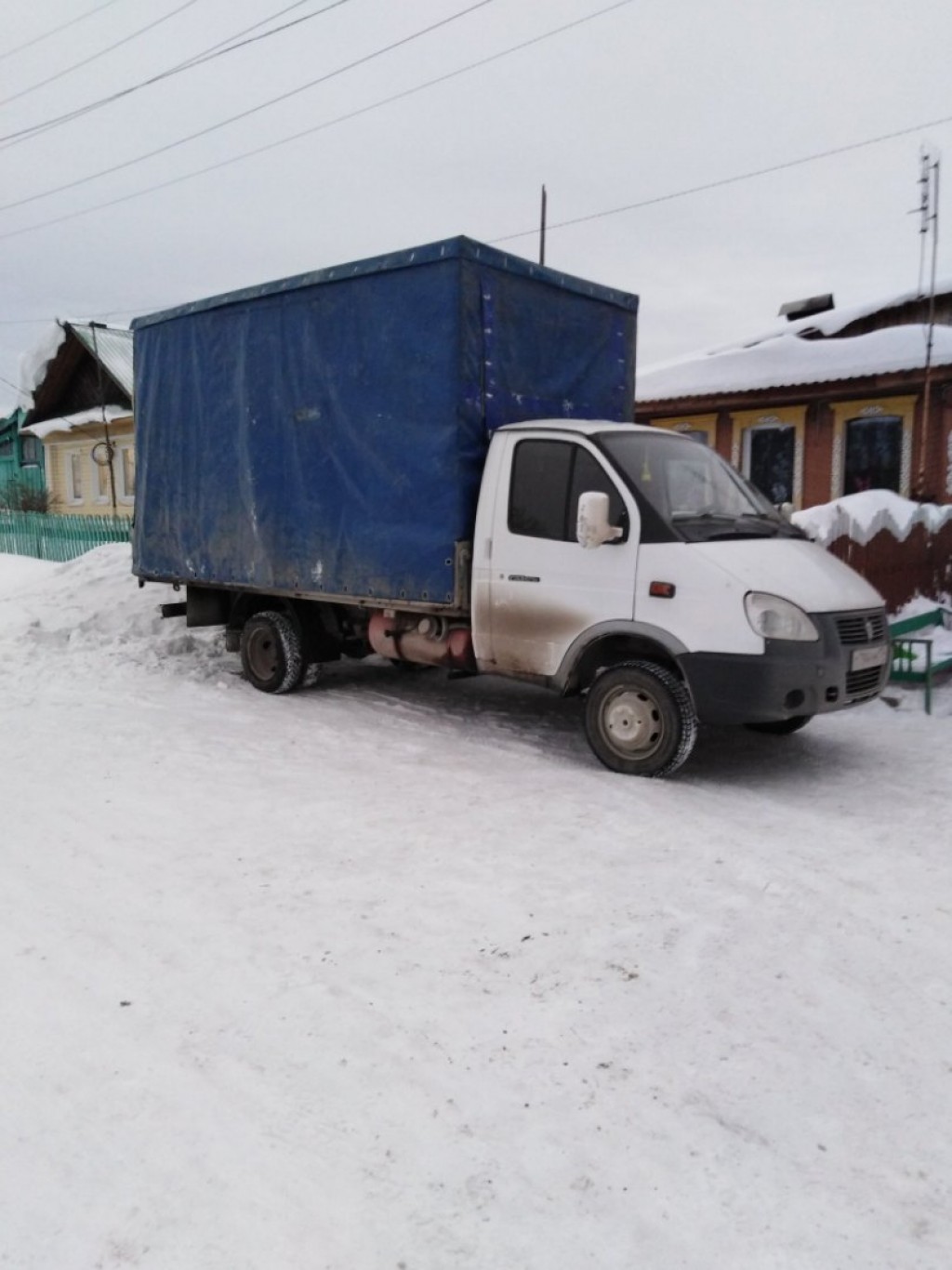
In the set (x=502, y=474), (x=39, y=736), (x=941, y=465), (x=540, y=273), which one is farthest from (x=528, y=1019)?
(x=941, y=465)

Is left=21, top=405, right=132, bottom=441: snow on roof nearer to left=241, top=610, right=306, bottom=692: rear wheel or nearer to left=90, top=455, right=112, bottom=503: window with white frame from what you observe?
left=90, top=455, right=112, bottom=503: window with white frame

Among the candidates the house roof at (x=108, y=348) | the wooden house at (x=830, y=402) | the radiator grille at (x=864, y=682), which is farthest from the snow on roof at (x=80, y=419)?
the radiator grille at (x=864, y=682)

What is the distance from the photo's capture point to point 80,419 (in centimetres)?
2664

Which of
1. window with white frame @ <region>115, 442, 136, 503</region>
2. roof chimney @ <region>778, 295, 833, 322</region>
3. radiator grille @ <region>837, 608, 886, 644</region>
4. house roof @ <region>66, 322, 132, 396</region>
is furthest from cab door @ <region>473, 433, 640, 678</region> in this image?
window with white frame @ <region>115, 442, 136, 503</region>

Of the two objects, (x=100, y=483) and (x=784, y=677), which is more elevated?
(x=100, y=483)

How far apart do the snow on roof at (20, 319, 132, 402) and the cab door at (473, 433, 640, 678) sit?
21.8m

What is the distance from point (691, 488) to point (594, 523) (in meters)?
0.88

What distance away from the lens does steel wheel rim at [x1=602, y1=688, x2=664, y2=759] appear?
19.2 ft

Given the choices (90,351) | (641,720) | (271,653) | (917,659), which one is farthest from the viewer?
(90,351)

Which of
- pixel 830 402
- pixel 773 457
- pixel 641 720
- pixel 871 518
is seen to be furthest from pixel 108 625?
pixel 830 402

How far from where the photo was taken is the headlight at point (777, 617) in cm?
545

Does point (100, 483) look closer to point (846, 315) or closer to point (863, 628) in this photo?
point (846, 315)

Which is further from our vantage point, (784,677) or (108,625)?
(108,625)

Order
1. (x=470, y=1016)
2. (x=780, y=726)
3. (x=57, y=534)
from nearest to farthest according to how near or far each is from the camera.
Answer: (x=470, y=1016), (x=780, y=726), (x=57, y=534)
